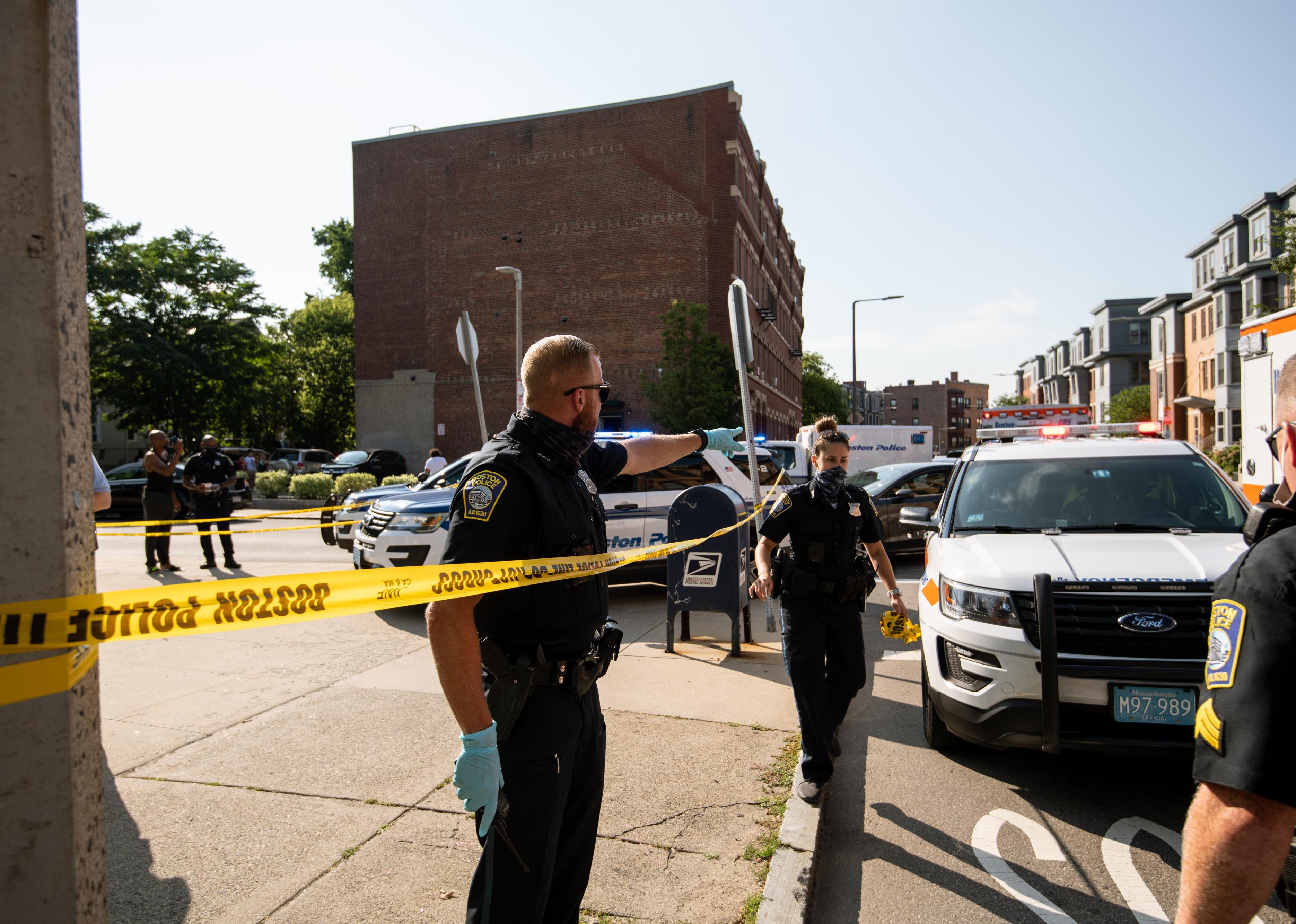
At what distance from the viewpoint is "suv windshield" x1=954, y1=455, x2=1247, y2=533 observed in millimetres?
5087

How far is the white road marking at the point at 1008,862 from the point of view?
3.28m

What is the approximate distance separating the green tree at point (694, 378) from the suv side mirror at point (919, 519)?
24.8 metres

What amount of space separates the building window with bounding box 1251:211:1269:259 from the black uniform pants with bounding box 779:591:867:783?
5678 centimetres

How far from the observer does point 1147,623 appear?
3885 millimetres

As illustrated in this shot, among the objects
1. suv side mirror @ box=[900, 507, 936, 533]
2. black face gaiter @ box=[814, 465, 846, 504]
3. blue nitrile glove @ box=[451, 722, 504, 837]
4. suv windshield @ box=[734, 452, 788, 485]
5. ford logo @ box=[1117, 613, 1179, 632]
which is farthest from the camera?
suv windshield @ box=[734, 452, 788, 485]

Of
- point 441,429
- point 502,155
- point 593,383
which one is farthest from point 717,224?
point 593,383

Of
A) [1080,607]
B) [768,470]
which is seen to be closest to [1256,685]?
[1080,607]

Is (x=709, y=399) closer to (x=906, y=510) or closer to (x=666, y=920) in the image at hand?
(x=906, y=510)

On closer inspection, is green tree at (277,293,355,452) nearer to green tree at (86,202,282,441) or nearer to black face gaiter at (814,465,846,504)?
green tree at (86,202,282,441)

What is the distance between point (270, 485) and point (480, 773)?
25.3m

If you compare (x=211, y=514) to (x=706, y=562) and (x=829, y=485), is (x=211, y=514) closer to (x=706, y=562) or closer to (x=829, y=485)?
(x=706, y=562)

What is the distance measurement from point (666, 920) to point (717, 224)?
112 feet

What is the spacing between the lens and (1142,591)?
12.9ft

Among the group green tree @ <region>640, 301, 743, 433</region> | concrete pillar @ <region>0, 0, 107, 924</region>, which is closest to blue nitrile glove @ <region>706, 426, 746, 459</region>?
concrete pillar @ <region>0, 0, 107, 924</region>
